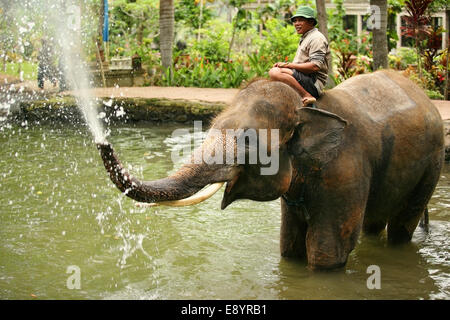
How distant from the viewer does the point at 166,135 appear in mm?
12328

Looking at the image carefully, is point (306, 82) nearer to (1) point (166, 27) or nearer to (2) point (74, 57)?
(1) point (166, 27)

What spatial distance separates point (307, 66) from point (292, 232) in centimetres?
142

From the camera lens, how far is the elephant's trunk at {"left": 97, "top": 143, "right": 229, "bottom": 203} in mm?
3551

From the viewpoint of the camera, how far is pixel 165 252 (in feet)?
19.6

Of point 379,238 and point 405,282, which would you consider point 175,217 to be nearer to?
point 379,238

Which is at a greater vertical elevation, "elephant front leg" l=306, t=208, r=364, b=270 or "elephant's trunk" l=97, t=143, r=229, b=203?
"elephant's trunk" l=97, t=143, r=229, b=203

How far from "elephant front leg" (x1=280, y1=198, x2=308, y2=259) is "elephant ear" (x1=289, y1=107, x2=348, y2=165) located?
699 mm

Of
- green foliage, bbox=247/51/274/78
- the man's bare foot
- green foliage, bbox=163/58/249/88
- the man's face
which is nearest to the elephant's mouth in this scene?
the man's bare foot

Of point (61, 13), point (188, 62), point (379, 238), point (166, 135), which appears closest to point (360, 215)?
point (379, 238)

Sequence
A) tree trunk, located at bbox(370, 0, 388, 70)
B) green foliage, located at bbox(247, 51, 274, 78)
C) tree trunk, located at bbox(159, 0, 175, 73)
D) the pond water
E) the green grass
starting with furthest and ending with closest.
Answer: the green grass
tree trunk, located at bbox(159, 0, 175, 73)
green foliage, located at bbox(247, 51, 274, 78)
tree trunk, located at bbox(370, 0, 388, 70)
the pond water

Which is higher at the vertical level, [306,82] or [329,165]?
[306,82]

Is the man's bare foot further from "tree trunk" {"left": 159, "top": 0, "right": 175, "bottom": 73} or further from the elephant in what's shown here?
"tree trunk" {"left": 159, "top": 0, "right": 175, "bottom": 73}

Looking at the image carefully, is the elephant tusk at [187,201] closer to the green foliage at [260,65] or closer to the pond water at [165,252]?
the pond water at [165,252]

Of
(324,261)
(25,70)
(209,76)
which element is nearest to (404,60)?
(209,76)
